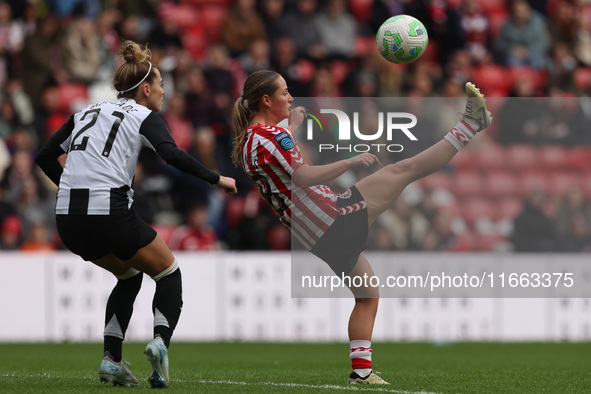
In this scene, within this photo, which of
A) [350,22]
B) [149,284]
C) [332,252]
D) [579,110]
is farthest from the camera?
[350,22]

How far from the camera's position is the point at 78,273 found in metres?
11.8

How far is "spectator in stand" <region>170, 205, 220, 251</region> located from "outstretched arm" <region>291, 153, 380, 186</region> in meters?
6.10

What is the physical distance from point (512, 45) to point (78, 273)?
27.2 feet

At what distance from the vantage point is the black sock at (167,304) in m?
5.83

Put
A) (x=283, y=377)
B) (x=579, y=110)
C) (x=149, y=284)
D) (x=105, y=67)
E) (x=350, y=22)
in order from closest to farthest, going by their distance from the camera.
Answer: (x=283, y=377) < (x=149, y=284) < (x=579, y=110) < (x=105, y=67) < (x=350, y=22)

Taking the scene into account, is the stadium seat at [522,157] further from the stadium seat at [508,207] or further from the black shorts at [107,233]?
the black shorts at [107,233]

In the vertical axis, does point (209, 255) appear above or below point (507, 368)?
above

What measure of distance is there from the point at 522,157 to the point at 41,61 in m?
6.95

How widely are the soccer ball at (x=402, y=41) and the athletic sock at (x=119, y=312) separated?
2748 mm

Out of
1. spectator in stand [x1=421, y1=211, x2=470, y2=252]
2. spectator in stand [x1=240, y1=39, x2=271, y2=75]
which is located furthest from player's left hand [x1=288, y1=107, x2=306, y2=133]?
spectator in stand [x1=240, y1=39, x2=271, y2=75]

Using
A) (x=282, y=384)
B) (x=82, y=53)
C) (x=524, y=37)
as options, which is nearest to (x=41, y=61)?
(x=82, y=53)

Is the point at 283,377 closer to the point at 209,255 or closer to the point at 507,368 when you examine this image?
the point at 507,368

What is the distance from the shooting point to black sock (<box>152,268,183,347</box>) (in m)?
5.83

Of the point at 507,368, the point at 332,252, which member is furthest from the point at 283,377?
the point at 507,368
